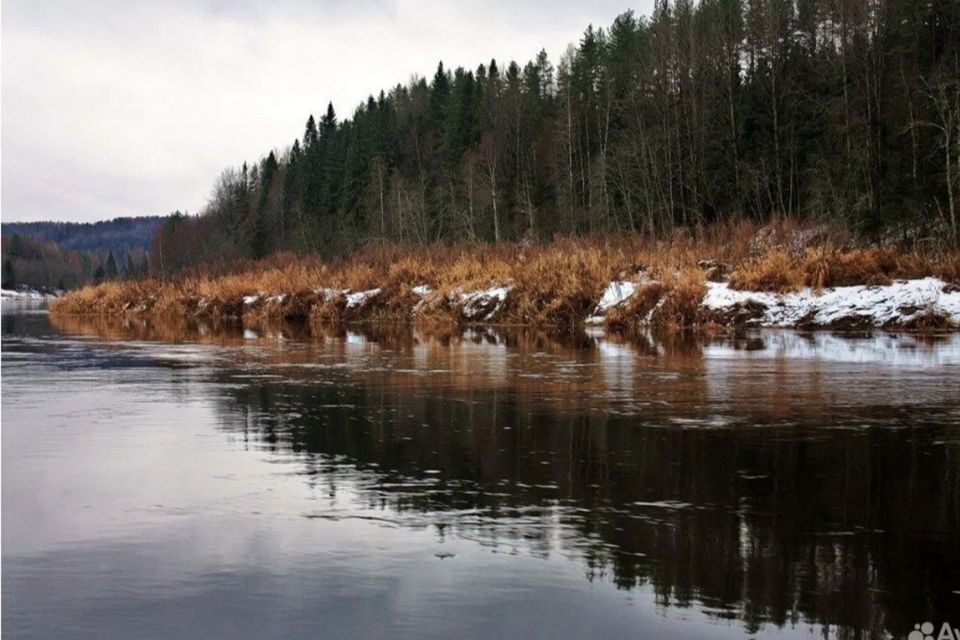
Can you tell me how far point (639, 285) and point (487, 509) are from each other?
70.6ft

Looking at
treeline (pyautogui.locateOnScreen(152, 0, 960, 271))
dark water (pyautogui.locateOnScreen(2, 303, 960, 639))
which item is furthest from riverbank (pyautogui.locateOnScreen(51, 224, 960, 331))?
dark water (pyautogui.locateOnScreen(2, 303, 960, 639))

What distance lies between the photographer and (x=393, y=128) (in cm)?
9862

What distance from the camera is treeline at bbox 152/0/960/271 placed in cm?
3894

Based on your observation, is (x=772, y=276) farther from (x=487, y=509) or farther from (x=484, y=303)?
(x=487, y=509)

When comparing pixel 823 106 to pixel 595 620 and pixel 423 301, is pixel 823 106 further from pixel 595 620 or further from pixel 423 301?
pixel 595 620

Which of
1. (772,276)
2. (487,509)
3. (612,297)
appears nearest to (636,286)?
(612,297)

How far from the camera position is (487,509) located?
5.53 meters

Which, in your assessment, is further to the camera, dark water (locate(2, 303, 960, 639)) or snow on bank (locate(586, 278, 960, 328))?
snow on bank (locate(586, 278, 960, 328))

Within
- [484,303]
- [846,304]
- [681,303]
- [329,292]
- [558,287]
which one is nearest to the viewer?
[846,304]

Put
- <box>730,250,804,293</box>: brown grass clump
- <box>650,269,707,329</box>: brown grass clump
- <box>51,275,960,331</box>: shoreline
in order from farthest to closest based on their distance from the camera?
<box>650,269,707,329</box>: brown grass clump
<box>730,250,804,293</box>: brown grass clump
<box>51,275,960,331</box>: shoreline

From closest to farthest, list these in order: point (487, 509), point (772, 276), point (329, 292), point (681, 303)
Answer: point (487, 509), point (772, 276), point (681, 303), point (329, 292)

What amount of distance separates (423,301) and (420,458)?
26.0m

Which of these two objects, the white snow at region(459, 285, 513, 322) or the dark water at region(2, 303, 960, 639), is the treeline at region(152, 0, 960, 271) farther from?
the dark water at region(2, 303, 960, 639)

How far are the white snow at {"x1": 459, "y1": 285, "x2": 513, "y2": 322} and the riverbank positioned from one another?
5 cm
